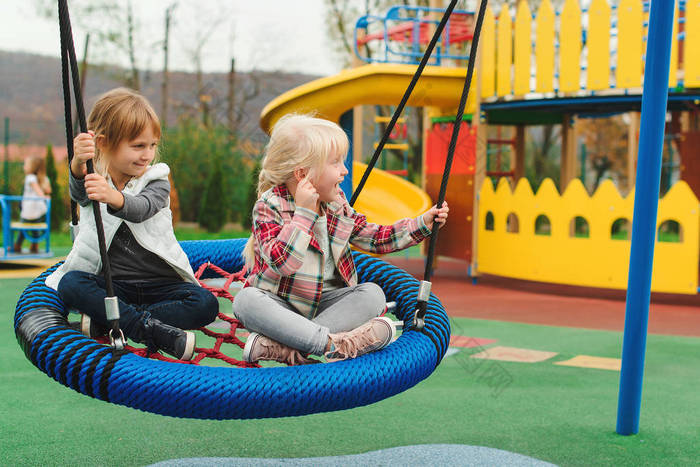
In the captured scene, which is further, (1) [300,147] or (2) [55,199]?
(2) [55,199]

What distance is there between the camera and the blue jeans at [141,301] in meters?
1.95

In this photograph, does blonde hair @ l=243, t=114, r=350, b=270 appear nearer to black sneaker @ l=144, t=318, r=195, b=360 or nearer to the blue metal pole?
black sneaker @ l=144, t=318, r=195, b=360

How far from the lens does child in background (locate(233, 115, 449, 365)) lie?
1.82m

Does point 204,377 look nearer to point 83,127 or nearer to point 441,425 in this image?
point 83,127

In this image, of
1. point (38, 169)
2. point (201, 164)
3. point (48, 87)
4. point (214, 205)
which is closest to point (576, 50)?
point (38, 169)

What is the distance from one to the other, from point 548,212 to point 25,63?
1982 inches

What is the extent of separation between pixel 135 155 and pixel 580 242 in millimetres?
5157

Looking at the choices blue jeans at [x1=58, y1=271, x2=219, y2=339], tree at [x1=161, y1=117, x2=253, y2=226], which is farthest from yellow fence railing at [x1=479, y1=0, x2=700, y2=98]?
tree at [x1=161, y1=117, x2=253, y2=226]

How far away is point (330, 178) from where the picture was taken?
1.95 metres

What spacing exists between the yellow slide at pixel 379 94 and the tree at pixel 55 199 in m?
5.85

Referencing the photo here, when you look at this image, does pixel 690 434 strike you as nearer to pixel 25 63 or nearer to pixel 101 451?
pixel 101 451

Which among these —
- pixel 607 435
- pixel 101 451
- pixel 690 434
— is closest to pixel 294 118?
pixel 101 451

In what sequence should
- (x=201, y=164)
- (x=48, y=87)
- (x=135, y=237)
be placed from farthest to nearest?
1. (x=48, y=87)
2. (x=201, y=164)
3. (x=135, y=237)

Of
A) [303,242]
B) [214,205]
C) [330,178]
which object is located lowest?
[214,205]
